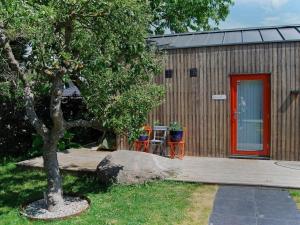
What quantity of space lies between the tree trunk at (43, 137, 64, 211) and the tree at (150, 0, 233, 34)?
31.0 ft

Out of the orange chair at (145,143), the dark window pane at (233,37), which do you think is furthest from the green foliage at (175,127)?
the dark window pane at (233,37)

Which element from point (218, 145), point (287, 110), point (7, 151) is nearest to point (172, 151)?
point (218, 145)

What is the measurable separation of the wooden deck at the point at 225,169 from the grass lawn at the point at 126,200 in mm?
436

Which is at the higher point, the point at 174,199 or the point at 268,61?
the point at 268,61

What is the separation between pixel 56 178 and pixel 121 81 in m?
1.95

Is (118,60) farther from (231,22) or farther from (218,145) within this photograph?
(231,22)

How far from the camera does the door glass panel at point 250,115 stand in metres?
9.42

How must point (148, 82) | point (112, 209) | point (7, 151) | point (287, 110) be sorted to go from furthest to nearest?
point (7, 151) → point (287, 110) → point (148, 82) → point (112, 209)

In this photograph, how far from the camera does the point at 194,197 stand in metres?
6.62

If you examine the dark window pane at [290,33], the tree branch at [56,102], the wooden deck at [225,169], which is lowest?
the wooden deck at [225,169]

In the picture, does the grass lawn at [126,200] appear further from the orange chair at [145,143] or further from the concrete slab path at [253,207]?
the orange chair at [145,143]

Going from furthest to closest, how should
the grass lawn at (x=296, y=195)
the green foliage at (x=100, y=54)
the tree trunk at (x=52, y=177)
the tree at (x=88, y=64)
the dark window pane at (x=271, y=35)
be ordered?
the dark window pane at (x=271, y=35) < the grass lawn at (x=296, y=195) < the tree trunk at (x=52, y=177) < the tree at (x=88, y=64) < the green foliage at (x=100, y=54)

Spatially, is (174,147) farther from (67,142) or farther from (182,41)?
(67,142)

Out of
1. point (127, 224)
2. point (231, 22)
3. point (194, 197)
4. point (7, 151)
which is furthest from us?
point (231, 22)
